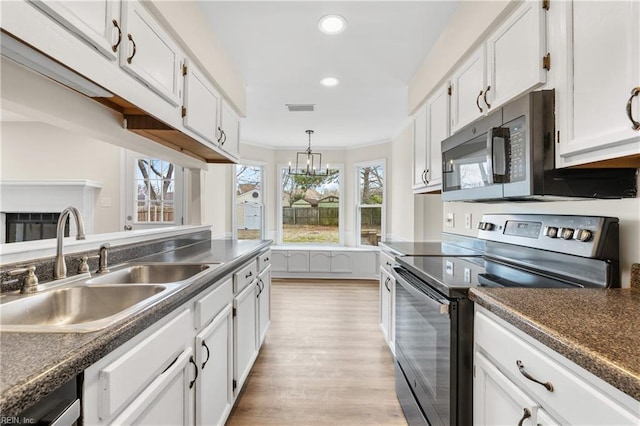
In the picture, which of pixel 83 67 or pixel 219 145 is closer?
pixel 83 67

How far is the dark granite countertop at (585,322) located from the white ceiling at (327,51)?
178 cm

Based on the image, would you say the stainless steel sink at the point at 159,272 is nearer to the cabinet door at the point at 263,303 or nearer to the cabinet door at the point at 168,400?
the cabinet door at the point at 168,400

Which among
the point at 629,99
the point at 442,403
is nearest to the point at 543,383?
the point at 442,403

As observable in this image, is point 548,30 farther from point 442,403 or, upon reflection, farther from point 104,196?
point 104,196

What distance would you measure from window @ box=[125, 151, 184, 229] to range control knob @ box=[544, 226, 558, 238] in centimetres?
297

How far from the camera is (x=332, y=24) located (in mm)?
2037

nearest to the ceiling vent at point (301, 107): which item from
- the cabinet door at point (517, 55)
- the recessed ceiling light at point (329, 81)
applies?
the recessed ceiling light at point (329, 81)

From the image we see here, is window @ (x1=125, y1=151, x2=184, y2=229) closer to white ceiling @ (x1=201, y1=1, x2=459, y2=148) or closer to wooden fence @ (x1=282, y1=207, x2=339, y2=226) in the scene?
white ceiling @ (x1=201, y1=1, x2=459, y2=148)

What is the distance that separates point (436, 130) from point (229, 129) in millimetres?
1739

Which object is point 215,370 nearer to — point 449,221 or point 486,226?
point 486,226

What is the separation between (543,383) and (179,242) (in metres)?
2.43

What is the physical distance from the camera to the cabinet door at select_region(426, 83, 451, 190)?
217 cm

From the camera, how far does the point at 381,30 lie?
2.12 m

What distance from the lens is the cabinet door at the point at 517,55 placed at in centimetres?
126
